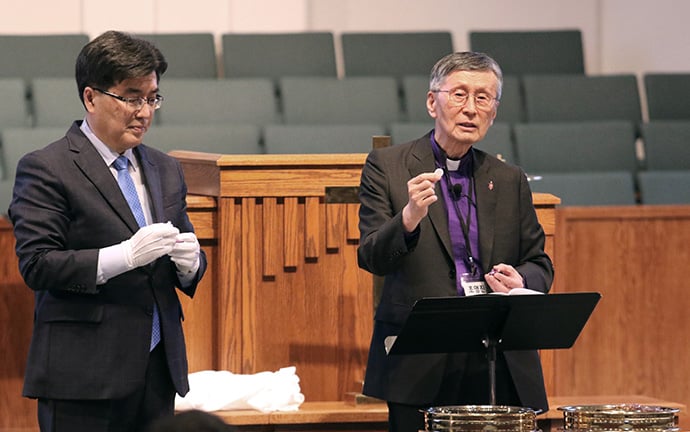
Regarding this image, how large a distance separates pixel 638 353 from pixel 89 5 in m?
3.08

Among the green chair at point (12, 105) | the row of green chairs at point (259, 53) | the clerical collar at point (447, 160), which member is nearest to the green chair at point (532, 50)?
the row of green chairs at point (259, 53)

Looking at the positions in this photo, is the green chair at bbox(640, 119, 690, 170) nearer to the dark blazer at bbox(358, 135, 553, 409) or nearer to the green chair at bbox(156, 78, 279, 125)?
the green chair at bbox(156, 78, 279, 125)

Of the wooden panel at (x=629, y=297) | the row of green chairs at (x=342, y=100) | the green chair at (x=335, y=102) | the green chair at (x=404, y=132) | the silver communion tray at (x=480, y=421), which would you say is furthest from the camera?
the green chair at (x=335, y=102)

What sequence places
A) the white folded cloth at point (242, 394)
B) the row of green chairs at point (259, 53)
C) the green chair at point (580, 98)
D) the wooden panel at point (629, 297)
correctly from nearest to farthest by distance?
the white folded cloth at point (242, 394) < the wooden panel at point (629, 297) < the row of green chairs at point (259, 53) < the green chair at point (580, 98)

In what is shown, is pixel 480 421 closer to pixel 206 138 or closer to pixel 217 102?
pixel 206 138

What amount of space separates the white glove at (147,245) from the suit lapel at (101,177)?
8 centimetres

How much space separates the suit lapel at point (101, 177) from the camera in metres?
2.02

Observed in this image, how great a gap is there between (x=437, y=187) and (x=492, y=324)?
296mm

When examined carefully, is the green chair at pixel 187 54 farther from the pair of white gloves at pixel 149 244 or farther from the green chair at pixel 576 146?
the pair of white gloves at pixel 149 244

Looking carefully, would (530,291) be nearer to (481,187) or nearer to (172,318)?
(481,187)

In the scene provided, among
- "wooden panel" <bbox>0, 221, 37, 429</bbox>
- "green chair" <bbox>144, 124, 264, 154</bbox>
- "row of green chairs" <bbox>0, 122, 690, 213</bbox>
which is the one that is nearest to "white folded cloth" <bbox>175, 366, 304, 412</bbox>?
"wooden panel" <bbox>0, 221, 37, 429</bbox>

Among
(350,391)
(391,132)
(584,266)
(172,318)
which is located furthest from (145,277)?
A: (391,132)

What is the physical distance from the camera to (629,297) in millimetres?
3516

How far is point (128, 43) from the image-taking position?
80.0 inches
